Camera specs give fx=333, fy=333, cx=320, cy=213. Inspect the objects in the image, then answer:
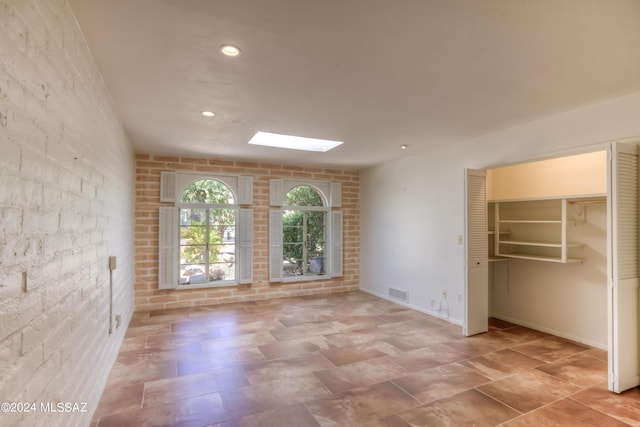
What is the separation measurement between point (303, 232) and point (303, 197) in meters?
0.71

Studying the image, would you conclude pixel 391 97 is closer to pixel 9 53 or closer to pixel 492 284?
pixel 9 53

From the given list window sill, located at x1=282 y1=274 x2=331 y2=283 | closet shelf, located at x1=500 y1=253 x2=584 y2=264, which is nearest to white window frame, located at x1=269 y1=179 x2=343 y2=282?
window sill, located at x1=282 y1=274 x2=331 y2=283

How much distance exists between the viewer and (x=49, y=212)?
153 cm

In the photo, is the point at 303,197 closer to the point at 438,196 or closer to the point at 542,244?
the point at 438,196

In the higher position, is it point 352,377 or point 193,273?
point 193,273

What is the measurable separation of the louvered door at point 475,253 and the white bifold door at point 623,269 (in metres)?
1.47

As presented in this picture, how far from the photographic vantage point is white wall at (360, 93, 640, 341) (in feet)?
10.7

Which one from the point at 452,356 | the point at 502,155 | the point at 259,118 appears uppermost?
the point at 259,118

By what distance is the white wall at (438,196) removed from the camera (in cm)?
325

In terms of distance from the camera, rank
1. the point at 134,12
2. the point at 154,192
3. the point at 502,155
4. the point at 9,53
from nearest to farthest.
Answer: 1. the point at 9,53
2. the point at 134,12
3. the point at 502,155
4. the point at 154,192

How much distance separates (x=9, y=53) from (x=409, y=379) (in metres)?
3.37

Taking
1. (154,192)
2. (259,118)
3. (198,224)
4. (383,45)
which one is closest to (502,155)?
(383,45)

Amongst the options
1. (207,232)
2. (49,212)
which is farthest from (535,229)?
(49,212)

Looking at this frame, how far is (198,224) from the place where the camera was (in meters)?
5.82
